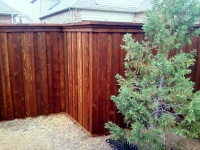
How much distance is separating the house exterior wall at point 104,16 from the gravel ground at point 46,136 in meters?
7.99

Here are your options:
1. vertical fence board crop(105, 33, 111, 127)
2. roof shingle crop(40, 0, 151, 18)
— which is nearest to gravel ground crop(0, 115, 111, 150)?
vertical fence board crop(105, 33, 111, 127)

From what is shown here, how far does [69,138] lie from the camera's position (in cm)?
322

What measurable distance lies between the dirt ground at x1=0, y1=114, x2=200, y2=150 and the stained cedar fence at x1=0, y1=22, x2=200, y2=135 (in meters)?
0.18

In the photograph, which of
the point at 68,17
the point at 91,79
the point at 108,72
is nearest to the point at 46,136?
the point at 91,79

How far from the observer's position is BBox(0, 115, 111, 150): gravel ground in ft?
9.75

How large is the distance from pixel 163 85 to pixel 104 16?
9.48 m

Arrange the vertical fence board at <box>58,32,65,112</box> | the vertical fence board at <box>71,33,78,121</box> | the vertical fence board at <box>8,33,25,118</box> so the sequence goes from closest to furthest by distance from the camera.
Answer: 1. the vertical fence board at <box>71,33,78,121</box>
2. the vertical fence board at <box>8,33,25,118</box>
3. the vertical fence board at <box>58,32,65,112</box>

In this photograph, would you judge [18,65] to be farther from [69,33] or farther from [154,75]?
[154,75]

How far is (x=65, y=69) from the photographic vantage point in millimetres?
4066

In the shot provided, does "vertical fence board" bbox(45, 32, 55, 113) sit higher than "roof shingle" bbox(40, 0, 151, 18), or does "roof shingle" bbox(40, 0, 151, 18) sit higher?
"roof shingle" bbox(40, 0, 151, 18)

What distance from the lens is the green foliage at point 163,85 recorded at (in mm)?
2254

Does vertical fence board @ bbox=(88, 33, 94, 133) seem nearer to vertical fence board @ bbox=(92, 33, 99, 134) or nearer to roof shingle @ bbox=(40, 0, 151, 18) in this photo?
vertical fence board @ bbox=(92, 33, 99, 134)

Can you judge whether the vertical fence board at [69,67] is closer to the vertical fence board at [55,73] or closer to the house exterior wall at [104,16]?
the vertical fence board at [55,73]

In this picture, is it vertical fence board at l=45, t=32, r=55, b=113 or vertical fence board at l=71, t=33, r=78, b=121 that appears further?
vertical fence board at l=45, t=32, r=55, b=113
